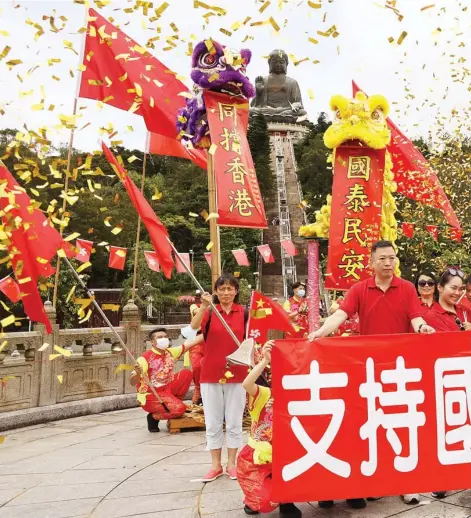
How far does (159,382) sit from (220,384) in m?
2.56

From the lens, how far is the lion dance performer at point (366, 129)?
6613 millimetres

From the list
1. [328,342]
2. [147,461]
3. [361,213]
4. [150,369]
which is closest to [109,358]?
[150,369]

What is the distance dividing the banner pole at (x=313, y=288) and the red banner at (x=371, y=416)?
2.02m

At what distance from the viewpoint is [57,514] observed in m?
3.56

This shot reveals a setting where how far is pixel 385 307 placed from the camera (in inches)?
132

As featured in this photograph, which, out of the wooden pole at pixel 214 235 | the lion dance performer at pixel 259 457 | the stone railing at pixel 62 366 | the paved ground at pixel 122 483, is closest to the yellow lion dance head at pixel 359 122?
the wooden pole at pixel 214 235

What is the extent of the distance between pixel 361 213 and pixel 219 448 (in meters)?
3.61

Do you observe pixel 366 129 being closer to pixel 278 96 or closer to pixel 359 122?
pixel 359 122

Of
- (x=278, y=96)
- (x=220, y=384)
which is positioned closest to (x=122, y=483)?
(x=220, y=384)

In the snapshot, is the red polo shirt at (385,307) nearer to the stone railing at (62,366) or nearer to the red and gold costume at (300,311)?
the stone railing at (62,366)

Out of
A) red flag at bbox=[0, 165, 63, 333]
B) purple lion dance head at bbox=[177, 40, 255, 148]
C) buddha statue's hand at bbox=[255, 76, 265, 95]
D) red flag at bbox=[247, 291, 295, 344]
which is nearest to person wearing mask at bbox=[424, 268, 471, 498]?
red flag at bbox=[247, 291, 295, 344]

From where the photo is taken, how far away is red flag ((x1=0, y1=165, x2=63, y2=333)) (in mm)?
4051

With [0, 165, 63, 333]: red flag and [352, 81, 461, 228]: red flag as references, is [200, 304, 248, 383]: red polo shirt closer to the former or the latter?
[0, 165, 63, 333]: red flag

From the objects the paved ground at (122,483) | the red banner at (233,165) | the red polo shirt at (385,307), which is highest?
the red banner at (233,165)
